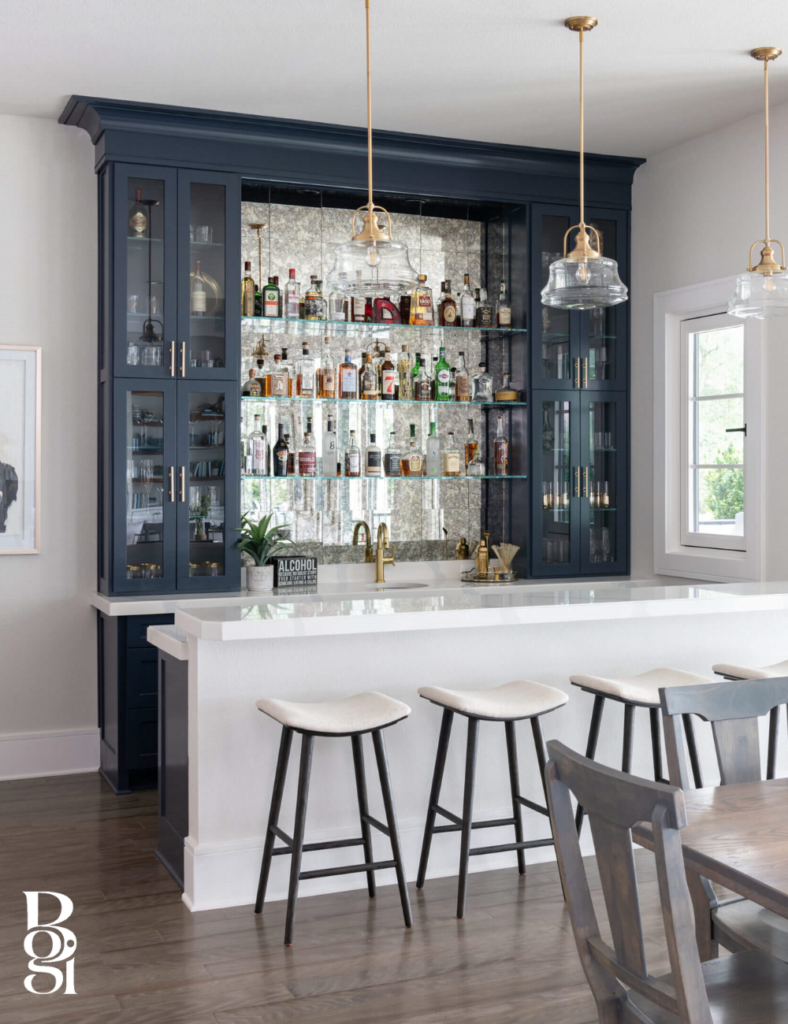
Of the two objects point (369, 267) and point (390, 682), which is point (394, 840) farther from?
point (369, 267)

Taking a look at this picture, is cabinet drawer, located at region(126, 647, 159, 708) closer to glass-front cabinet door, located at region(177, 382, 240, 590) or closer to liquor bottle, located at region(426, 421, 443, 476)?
glass-front cabinet door, located at region(177, 382, 240, 590)

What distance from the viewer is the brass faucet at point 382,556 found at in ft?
17.6

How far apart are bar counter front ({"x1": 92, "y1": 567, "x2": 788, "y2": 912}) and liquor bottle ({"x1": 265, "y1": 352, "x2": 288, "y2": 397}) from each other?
5.91 ft

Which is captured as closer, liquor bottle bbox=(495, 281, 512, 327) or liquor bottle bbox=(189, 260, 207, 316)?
liquor bottle bbox=(189, 260, 207, 316)

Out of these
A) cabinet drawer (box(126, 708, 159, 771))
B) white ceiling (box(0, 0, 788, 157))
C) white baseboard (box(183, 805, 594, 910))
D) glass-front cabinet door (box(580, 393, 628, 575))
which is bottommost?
white baseboard (box(183, 805, 594, 910))

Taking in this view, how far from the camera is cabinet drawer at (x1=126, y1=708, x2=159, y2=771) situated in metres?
4.54

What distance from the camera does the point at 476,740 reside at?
10.7 ft

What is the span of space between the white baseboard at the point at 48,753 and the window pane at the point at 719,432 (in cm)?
327

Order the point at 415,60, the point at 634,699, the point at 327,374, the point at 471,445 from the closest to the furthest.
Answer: the point at 634,699
the point at 415,60
the point at 327,374
the point at 471,445

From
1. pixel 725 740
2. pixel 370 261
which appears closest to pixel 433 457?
pixel 370 261

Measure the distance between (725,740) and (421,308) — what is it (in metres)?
3.49

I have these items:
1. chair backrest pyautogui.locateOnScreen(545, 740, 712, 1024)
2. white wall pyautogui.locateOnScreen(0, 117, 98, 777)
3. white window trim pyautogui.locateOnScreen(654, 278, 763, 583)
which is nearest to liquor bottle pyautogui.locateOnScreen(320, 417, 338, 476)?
white wall pyautogui.locateOnScreen(0, 117, 98, 777)

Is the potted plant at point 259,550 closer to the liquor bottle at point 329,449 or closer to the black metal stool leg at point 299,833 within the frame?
the liquor bottle at point 329,449

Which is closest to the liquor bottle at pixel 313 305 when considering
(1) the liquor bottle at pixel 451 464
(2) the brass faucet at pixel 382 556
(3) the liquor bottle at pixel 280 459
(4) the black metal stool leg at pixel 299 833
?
(3) the liquor bottle at pixel 280 459
